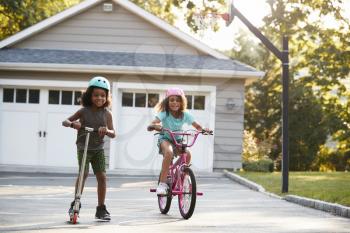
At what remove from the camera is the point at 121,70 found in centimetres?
2191

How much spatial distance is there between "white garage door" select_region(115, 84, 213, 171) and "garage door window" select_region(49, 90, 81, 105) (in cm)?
130

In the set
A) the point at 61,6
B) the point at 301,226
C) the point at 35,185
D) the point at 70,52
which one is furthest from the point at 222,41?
the point at 301,226

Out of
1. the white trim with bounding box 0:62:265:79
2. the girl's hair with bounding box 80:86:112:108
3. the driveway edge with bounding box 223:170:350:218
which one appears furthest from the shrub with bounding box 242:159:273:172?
the girl's hair with bounding box 80:86:112:108

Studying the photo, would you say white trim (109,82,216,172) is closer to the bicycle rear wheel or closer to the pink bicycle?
the pink bicycle

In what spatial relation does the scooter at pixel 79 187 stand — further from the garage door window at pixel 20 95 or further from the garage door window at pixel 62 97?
the garage door window at pixel 20 95

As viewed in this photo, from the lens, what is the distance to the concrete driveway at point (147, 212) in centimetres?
859

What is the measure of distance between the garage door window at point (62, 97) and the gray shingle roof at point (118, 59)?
0.93 metres

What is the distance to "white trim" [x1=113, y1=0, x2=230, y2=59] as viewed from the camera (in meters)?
23.2

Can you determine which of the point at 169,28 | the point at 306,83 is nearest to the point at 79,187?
the point at 169,28

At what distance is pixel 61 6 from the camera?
119ft

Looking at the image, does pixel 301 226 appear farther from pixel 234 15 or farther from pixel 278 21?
pixel 278 21

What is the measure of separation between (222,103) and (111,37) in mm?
4061

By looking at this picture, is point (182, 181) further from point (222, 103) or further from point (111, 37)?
point (111, 37)

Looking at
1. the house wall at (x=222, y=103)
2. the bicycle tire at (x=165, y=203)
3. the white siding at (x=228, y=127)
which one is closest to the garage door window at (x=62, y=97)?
the house wall at (x=222, y=103)
